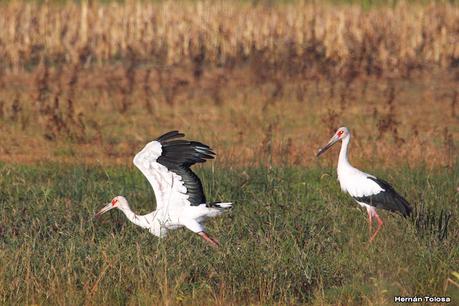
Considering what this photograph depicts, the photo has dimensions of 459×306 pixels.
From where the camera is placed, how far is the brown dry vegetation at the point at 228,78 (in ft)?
51.3

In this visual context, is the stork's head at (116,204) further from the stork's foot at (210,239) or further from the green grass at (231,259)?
the stork's foot at (210,239)

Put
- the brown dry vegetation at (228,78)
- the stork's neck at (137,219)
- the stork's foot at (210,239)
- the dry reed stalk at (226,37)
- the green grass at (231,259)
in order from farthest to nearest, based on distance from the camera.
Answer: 1. the dry reed stalk at (226,37)
2. the brown dry vegetation at (228,78)
3. the stork's neck at (137,219)
4. the stork's foot at (210,239)
5. the green grass at (231,259)

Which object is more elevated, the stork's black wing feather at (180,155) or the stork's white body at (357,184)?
the stork's black wing feather at (180,155)

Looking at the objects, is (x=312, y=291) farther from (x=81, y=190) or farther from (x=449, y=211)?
(x=81, y=190)

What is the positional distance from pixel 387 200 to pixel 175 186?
195 centimetres

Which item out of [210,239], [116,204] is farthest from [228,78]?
[210,239]

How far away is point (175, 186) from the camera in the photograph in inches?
372

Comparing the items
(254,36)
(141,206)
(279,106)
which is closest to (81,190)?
(141,206)

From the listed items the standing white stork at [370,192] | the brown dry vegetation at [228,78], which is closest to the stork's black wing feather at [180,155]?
the standing white stork at [370,192]

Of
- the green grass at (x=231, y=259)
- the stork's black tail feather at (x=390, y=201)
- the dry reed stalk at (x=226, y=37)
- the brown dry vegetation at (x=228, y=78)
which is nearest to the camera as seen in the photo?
the green grass at (x=231, y=259)

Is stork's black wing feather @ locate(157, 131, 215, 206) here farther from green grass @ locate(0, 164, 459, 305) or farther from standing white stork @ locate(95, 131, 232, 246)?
green grass @ locate(0, 164, 459, 305)

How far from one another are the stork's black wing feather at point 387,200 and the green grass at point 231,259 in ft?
0.62

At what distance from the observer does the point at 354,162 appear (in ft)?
45.3

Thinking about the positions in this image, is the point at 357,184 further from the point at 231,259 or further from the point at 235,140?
the point at 235,140
